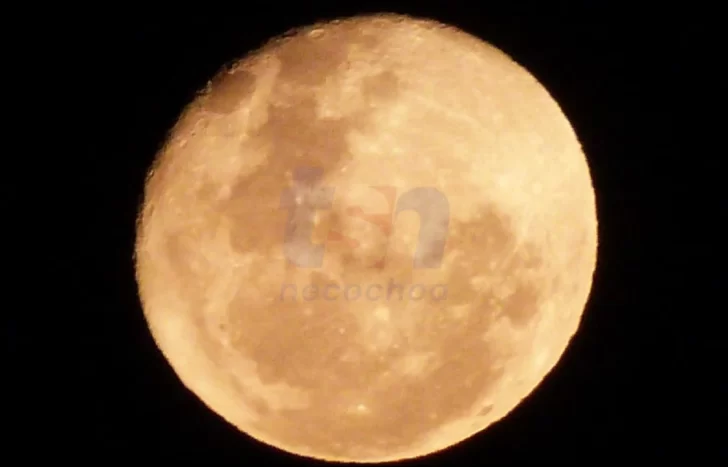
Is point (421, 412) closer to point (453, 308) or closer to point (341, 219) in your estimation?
point (453, 308)

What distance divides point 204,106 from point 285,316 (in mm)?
1085

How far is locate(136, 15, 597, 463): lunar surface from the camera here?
350 centimetres

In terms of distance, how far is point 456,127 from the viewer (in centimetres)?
351

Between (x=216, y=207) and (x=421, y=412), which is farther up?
(x=216, y=207)

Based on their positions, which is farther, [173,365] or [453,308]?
[173,365]

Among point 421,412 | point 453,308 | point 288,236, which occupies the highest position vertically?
→ point 288,236

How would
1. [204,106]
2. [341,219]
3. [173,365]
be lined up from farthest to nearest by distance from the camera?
[173,365]
[204,106]
[341,219]

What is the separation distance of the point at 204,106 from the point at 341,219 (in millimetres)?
907

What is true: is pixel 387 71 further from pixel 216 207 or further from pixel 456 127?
pixel 216 207

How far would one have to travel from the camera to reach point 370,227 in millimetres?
3498

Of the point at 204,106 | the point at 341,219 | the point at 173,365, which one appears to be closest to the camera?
the point at 341,219

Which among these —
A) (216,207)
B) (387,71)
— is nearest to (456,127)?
(387,71)

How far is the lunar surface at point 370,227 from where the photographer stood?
3.50m

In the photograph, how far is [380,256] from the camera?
3510 millimetres
